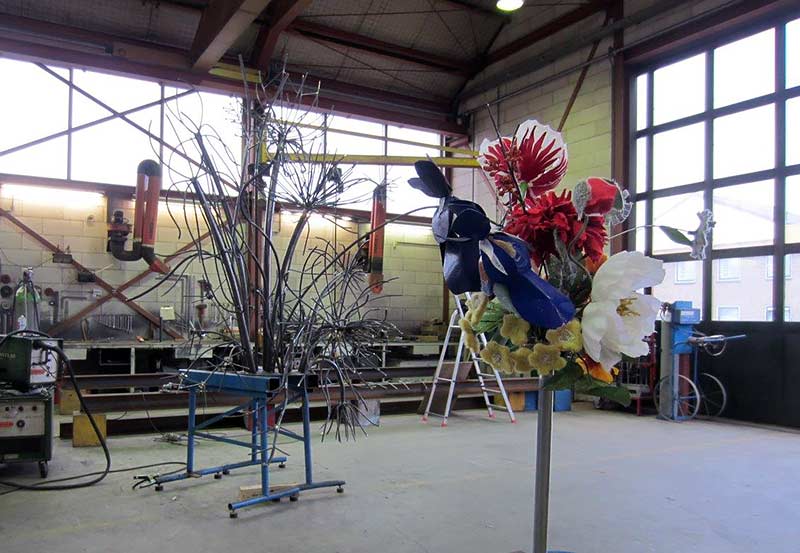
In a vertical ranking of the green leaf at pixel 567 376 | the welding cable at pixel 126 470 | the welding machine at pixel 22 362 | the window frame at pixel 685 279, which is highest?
the window frame at pixel 685 279

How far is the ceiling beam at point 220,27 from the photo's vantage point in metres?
4.89

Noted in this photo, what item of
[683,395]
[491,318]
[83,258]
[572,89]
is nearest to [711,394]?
[683,395]

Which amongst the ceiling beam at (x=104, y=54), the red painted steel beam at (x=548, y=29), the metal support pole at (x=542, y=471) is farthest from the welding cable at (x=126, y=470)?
the red painted steel beam at (x=548, y=29)

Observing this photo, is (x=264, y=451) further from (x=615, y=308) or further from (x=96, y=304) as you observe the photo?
(x=96, y=304)

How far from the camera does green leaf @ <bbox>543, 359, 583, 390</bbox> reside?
38.2 inches

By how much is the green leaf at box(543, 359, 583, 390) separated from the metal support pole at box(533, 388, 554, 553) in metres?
0.06

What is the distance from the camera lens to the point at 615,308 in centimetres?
91

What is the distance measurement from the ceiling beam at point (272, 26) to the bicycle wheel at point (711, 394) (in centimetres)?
532

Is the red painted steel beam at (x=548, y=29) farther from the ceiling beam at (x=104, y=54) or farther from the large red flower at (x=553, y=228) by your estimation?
the large red flower at (x=553, y=228)

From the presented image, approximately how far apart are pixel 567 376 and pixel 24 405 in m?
3.26

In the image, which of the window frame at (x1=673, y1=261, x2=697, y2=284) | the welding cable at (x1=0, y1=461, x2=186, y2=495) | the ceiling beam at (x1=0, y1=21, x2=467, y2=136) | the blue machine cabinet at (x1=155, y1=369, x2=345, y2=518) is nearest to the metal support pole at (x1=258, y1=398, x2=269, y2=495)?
the blue machine cabinet at (x1=155, y1=369, x2=345, y2=518)

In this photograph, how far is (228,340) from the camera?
277cm

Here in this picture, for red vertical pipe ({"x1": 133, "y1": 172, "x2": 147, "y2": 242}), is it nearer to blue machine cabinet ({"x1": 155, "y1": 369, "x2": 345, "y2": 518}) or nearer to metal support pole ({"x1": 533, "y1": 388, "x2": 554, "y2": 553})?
blue machine cabinet ({"x1": 155, "y1": 369, "x2": 345, "y2": 518})

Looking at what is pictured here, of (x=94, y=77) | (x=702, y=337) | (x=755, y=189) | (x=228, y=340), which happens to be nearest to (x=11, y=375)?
(x=228, y=340)
